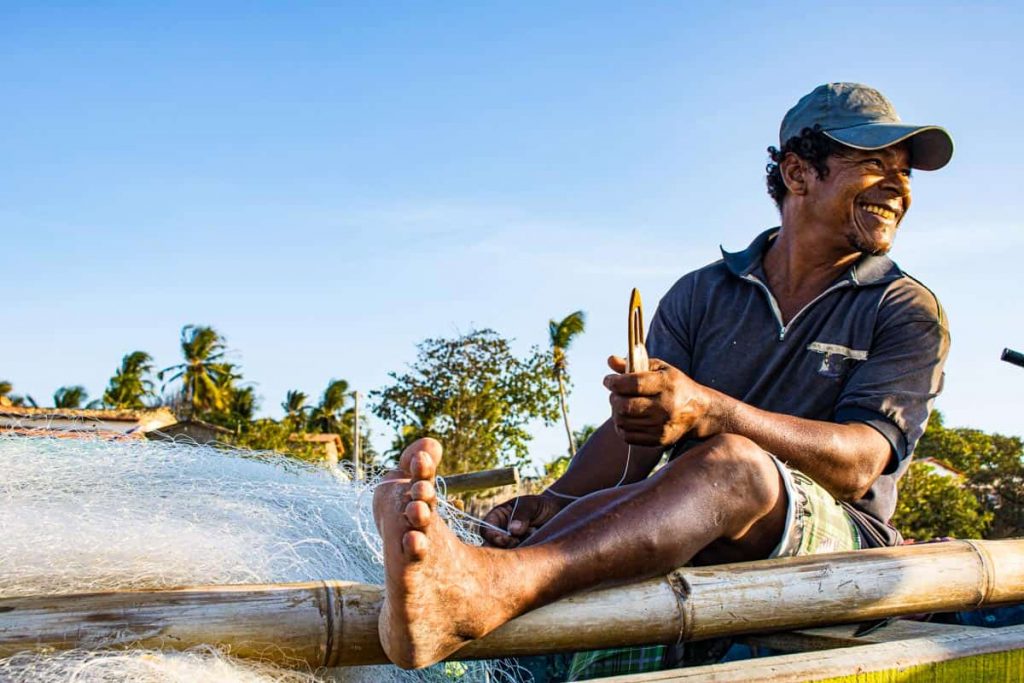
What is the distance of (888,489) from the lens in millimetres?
2629

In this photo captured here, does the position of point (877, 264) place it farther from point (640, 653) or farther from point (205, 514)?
point (205, 514)

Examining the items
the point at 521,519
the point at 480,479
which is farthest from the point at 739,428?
the point at 480,479

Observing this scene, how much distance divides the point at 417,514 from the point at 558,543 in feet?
1.23

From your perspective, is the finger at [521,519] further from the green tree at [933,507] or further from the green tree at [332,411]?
the green tree at [332,411]

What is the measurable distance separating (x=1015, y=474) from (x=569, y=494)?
2759 centimetres

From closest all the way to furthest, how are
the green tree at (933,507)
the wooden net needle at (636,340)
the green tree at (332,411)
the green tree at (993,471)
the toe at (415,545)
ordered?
1. the toe at (415,545)
2. the wooden net needle at (636,340)
3. the green tree at (933,507)
4. the green tree at (993,471)
5. the green tree at (332,411)

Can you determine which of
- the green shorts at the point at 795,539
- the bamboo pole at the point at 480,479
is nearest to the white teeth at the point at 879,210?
the green shorts at the point at 795,539

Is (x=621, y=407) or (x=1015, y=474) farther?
(x=1015, y=474)

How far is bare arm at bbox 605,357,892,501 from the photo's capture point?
2016 millimetres

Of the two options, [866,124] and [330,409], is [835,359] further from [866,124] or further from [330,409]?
[330,409]

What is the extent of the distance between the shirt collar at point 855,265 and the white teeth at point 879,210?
12 centimetres

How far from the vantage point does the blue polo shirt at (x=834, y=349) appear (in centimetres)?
251

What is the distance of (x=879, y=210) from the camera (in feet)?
9.25

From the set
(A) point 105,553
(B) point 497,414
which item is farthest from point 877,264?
(B) point 497,414
